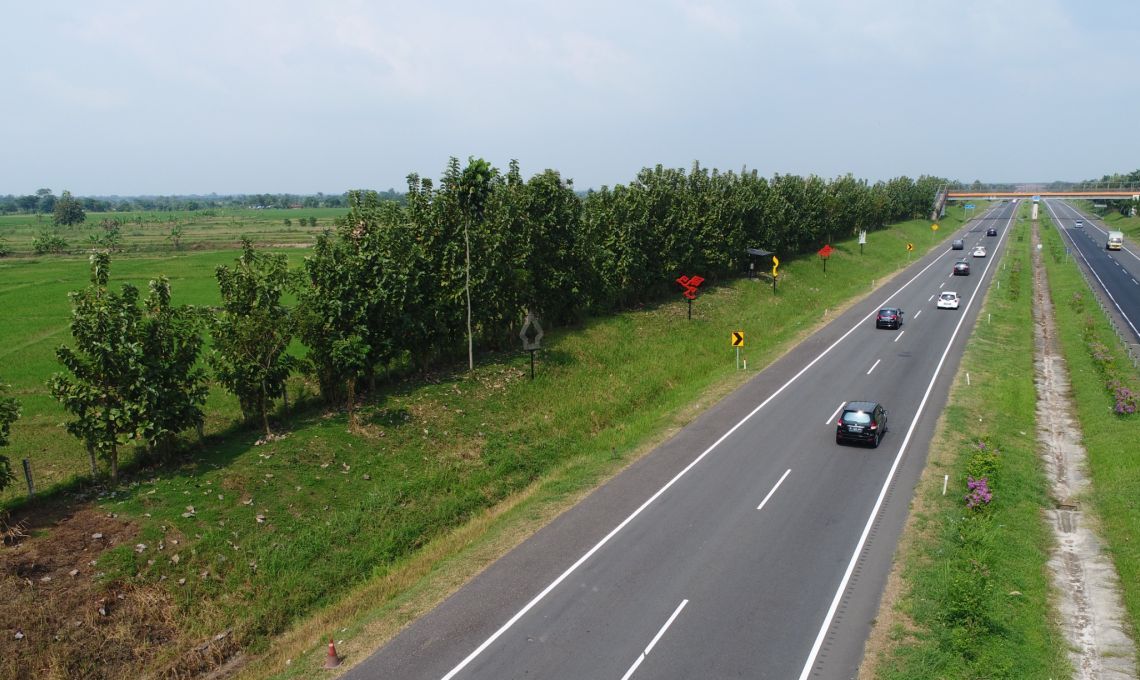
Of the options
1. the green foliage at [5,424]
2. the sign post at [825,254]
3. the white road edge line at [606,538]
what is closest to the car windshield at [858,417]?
the white road edge line at [606,538]

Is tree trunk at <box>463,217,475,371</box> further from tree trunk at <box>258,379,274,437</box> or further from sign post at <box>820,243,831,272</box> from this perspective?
sign post at <box>820,243,831,272</box>

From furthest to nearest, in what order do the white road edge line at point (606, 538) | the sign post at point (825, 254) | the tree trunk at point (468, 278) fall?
1. the sign post at point (825, 254)
2. the tree trunk at point (468, 278)
3. the white road edge line at point (606, 538)

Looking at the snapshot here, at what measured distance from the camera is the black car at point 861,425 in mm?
25469

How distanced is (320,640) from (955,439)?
892 inches

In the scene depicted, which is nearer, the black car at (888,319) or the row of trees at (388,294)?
the row of trees at (388,294)

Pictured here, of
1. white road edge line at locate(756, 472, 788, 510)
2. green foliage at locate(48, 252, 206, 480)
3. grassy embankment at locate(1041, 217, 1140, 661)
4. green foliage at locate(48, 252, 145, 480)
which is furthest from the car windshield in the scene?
green foliage at locate(48, 252, 145, 480)

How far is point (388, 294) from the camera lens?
2858cm

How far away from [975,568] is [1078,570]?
3.43m

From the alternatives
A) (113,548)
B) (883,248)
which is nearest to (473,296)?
(113,548)

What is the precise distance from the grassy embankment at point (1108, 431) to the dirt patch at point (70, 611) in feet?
71.7

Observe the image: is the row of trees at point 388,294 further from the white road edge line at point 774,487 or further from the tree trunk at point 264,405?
the white road edge line at point 774,487

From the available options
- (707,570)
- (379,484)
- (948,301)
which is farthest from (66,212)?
(707,570)

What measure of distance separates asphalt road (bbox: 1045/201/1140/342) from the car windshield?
87.2ft

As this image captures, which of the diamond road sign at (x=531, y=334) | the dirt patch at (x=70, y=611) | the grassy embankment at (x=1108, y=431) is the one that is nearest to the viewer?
the dirt patch at (x=70, y=611)
